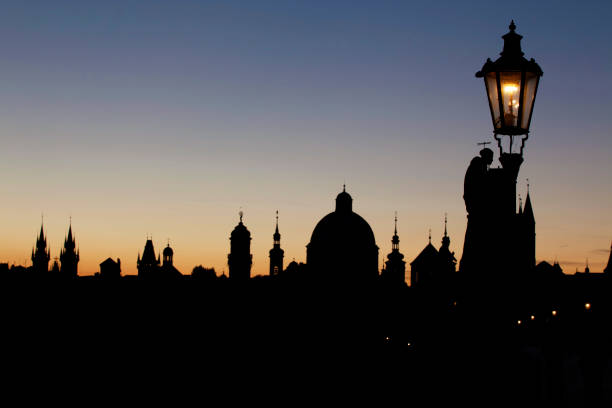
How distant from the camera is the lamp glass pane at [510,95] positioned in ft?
28.7

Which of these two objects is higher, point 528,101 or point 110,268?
point 110,268

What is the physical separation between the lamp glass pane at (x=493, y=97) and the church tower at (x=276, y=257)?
470 ft

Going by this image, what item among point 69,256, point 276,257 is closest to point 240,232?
point 276,257

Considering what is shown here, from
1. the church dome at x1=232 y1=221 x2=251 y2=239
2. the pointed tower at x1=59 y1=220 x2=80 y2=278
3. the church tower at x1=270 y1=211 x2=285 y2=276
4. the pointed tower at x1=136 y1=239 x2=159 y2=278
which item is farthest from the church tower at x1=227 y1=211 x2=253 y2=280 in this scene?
the pointed tower at x1=59 y1=220 x2=80 y2=278

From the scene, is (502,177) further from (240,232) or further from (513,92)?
→ (240,232)

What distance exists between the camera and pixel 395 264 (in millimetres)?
144000

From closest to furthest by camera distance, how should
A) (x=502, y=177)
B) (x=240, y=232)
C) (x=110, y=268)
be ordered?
1. (x=502, y=177)
2. (x=240, y=232)
3. (x=110, y=268)

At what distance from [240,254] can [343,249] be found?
850 inches

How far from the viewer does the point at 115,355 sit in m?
100

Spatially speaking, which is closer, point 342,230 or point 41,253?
point 342,230

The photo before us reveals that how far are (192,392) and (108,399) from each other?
21.8 ft

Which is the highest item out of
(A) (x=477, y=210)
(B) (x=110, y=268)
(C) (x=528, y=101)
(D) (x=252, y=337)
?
(B) (x=110, y=268)

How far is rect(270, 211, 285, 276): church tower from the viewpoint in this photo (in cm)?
15300

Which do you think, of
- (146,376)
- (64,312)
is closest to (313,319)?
(146,376)
